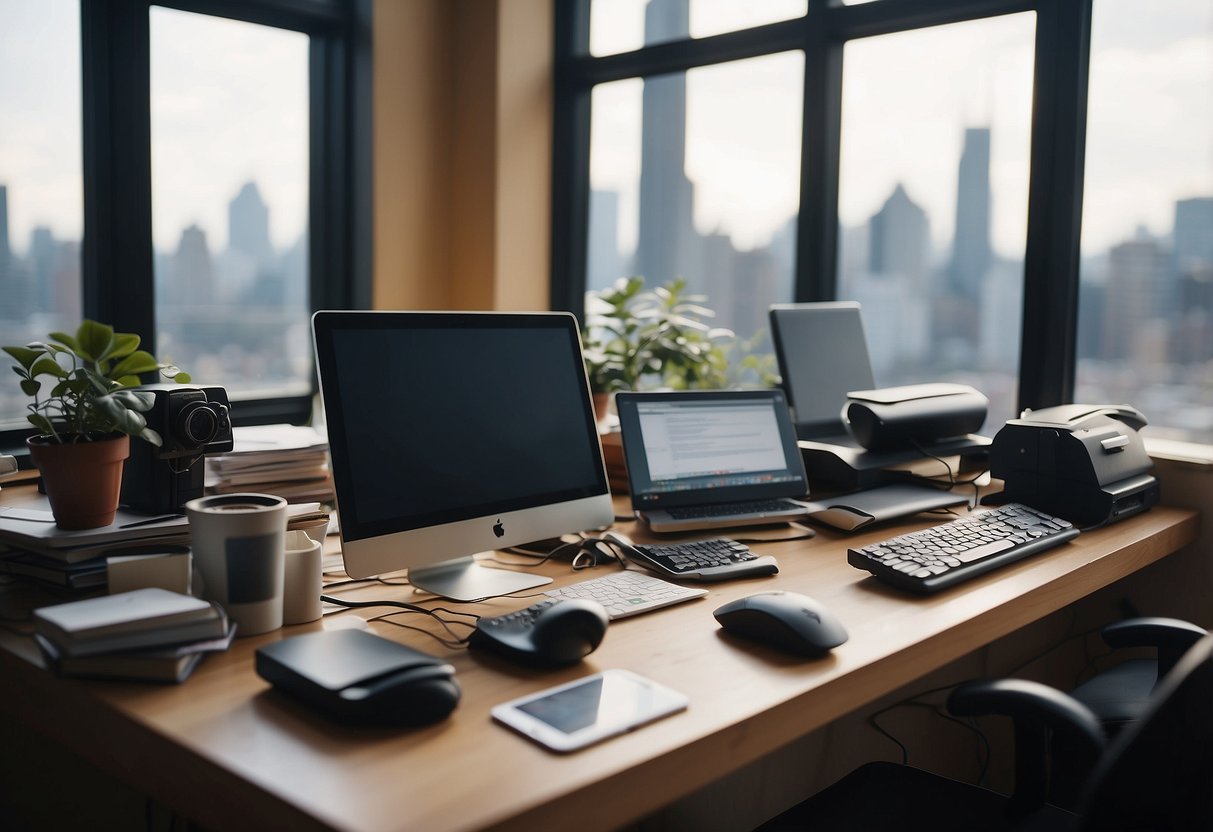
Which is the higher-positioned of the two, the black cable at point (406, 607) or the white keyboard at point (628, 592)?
the white keyboard at point (628, 592)

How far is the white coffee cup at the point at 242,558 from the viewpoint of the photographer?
127 centimetres

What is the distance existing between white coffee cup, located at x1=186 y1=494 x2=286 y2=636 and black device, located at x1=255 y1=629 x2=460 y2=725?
18 centimetres

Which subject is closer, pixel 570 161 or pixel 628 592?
pixel 628 592

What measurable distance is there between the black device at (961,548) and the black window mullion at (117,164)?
2188mm

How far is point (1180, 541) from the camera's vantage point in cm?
203

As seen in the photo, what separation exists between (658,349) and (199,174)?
1481 mm

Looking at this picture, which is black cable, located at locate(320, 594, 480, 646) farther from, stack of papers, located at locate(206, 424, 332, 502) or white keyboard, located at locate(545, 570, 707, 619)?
stack of papers, located at locate(206, 424, 332, 502)

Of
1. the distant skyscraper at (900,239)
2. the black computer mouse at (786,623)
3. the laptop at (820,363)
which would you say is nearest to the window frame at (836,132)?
the distant skyscraper at (900,239)

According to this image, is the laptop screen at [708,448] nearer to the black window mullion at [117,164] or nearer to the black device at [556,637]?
the black device at [556,637]

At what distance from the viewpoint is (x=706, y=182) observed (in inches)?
124

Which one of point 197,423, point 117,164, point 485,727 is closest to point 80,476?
point 197,423

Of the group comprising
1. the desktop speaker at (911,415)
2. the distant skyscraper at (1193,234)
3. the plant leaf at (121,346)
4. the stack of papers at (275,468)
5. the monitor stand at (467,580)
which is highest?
the distant skyscraper at (1193,234)

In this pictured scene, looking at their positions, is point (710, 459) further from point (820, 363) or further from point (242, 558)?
point (242, 558)

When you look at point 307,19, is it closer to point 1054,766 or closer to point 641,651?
point 641,651
